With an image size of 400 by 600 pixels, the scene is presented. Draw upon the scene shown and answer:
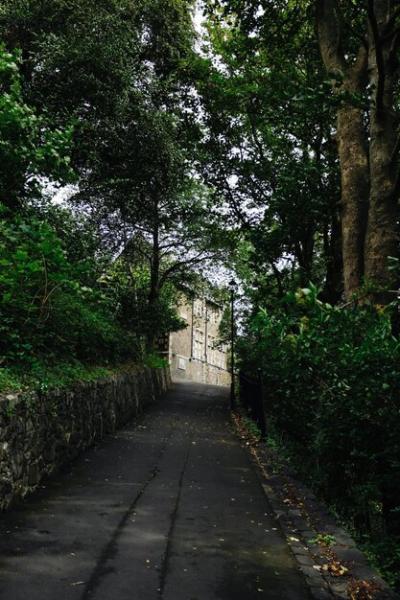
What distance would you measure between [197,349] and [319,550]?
44.5 m

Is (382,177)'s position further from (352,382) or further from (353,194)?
(352,382)

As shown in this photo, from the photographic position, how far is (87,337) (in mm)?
10711

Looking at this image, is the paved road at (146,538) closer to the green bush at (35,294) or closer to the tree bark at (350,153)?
the green bush at (35,294)

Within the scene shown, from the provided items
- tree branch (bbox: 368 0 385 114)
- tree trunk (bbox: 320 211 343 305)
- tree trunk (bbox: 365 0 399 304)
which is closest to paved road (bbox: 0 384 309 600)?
tree trunk (bbox: 365 0 399 304)

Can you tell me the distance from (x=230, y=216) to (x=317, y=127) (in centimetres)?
487

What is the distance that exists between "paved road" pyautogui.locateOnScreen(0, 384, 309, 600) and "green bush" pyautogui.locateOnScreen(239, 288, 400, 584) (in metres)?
1.35

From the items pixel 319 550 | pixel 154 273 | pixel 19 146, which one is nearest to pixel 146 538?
pixel 319 550

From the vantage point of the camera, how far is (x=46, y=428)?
690cm

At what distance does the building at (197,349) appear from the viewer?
4259cm

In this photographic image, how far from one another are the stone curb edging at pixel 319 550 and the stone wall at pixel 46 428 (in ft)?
10.8

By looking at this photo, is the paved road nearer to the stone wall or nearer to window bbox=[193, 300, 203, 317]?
the stone wall

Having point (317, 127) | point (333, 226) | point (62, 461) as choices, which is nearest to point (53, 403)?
point (62, 461)

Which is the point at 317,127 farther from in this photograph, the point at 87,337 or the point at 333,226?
the point at 87,337

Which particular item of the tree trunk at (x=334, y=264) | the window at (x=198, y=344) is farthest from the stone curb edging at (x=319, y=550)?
the window at (x=198, y=344)
